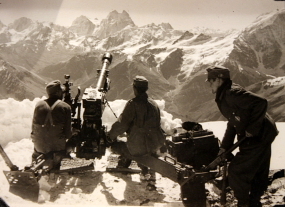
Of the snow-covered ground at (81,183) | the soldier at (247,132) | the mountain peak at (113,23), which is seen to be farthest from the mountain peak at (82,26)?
the soldier at (247,132)

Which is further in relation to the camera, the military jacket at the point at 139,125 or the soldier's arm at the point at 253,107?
the military jacket at the point at 139,125

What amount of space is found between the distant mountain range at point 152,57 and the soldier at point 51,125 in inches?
67.7

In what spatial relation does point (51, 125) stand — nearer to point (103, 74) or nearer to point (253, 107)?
point (103, 74)

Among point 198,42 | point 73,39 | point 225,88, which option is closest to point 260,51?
point 198,42

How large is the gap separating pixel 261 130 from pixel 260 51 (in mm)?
2509

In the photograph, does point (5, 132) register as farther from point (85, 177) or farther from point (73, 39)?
point (73, 39)

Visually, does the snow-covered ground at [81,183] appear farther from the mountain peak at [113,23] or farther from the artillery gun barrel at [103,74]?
the mountain peak at [113,23]

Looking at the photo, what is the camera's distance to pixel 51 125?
11.2 ft

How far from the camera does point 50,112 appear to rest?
11.1 ft

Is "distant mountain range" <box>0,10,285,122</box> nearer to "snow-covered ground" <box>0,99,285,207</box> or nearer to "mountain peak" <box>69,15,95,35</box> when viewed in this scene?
"mountain peak" <box>69,15,95,35</box>

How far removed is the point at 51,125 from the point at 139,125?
1.23 m

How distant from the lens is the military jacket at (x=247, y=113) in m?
2.64

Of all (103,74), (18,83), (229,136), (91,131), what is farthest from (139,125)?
(18,83)

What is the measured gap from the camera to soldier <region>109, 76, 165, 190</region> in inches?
134
